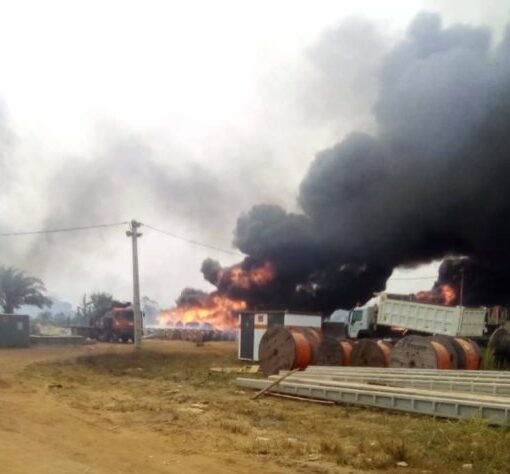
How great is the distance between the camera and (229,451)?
8.59 m

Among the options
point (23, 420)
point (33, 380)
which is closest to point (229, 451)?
point (23, 420)

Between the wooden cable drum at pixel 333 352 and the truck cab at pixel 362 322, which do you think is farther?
the truck cab at pixel 362 322

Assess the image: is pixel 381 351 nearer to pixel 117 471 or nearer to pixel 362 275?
pixel 117 471

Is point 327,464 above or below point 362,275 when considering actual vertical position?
below

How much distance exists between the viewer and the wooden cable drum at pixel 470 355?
723 inches

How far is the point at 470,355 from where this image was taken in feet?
60.6

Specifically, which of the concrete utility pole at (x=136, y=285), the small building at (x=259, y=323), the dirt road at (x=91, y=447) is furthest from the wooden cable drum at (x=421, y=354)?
the concrete utility pole at (x=136, y=285)

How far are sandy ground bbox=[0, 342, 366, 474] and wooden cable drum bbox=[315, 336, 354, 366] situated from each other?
342 inches

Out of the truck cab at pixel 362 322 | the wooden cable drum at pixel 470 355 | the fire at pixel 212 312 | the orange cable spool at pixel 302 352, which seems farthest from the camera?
the fire at pixel 212 312

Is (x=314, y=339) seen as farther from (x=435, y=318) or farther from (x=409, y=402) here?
(x=435, y=318)

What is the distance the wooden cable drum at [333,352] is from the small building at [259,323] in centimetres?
556

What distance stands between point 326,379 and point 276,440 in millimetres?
5731

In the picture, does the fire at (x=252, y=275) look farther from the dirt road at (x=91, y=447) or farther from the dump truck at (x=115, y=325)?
the dirt road at (x=91, y=447)

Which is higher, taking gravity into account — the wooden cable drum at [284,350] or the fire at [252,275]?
the fire at [252,275]
